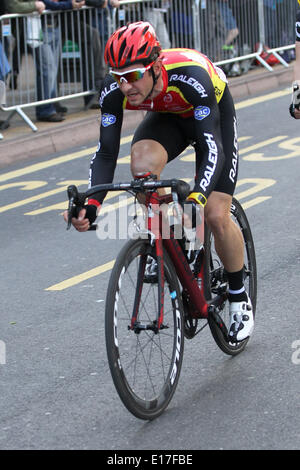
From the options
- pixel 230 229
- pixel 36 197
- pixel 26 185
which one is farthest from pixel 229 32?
pixel 230 229

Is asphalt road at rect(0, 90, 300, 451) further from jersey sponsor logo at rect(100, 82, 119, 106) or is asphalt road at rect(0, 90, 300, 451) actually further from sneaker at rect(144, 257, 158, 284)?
jersey sponsor logo at rect(100, 82, 119, 106)

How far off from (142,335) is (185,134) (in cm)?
109

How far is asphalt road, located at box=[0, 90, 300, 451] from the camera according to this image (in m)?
4.53

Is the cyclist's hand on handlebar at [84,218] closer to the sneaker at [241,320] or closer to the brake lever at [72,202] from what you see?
the brake lever at [72,202]

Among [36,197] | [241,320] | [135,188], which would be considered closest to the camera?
[135,188]

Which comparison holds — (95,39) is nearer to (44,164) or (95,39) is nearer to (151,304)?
(44,164)

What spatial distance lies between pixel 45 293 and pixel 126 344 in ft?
6.90

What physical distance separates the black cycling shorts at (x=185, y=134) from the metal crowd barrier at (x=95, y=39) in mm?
6818

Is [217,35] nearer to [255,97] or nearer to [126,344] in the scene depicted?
[255,97]

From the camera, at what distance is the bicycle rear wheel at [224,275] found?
5.32m

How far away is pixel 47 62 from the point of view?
40.9 feet

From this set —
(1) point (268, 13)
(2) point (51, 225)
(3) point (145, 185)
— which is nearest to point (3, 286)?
(2) point (51, 225)

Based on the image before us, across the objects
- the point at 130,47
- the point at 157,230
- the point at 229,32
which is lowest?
the point at 229,32

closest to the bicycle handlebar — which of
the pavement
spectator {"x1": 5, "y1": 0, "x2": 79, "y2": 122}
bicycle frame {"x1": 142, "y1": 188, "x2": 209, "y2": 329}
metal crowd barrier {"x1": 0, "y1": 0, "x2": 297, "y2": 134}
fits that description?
bicycle frame {"x1": 142, "y1": 188, "x2": 209, "y2": 329}
